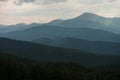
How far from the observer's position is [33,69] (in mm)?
192625

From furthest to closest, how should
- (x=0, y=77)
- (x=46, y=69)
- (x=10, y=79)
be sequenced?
1. (x=46, y=69)
2. (x=10, y=79)
3. (x=0, y=77)

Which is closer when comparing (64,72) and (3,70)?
(3,70)

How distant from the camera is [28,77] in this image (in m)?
181

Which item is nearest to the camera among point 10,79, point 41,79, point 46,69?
point 10,79

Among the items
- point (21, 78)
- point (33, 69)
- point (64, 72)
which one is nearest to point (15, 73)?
point (21, 78)

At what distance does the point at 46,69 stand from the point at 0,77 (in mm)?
41529

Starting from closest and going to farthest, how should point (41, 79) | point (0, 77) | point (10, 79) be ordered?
1. point (0, 77)
2. point (10, 79)
3. point (41, 79)

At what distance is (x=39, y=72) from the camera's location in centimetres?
19025

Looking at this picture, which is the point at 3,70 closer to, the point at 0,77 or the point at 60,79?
the point at 0,77

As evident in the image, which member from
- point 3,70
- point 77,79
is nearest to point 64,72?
point 77,79

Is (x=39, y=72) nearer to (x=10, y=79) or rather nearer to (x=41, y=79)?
(x=41, y=79)

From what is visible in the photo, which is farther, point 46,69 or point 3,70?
point 46,69

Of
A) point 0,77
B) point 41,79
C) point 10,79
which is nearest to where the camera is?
point 0,77

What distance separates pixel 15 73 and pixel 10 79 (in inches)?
268
